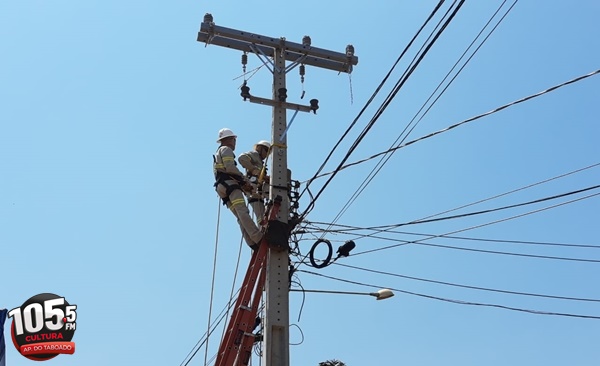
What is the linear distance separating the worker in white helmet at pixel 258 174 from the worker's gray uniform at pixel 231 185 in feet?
0.75

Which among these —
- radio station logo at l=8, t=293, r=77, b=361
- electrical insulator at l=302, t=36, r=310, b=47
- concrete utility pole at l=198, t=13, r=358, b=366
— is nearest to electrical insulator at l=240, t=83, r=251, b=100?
concrete utility pole at l=198, t=13, r=358, b=366

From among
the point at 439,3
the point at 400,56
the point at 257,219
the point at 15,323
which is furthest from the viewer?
the point at 15,323

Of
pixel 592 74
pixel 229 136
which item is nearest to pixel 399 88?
pixel 592 74

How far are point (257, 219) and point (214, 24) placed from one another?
2.75m

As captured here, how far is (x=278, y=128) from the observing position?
34.0ft

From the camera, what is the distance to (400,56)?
8.11 metres

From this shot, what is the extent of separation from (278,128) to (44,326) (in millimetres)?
5585

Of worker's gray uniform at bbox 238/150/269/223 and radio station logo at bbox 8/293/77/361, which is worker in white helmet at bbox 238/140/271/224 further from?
radio station logo at bbox 8/293/77/361

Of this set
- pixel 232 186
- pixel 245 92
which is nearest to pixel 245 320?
pixel 232 186

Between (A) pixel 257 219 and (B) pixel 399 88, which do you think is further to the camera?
(A) pixel 257 219

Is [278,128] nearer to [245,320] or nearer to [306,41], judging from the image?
[306,41]

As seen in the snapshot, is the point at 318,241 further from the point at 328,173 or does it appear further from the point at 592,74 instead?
the point at 592,74

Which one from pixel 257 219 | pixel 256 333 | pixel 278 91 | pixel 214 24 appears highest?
pixel 214 24

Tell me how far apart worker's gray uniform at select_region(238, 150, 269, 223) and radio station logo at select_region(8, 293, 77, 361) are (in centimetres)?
446
